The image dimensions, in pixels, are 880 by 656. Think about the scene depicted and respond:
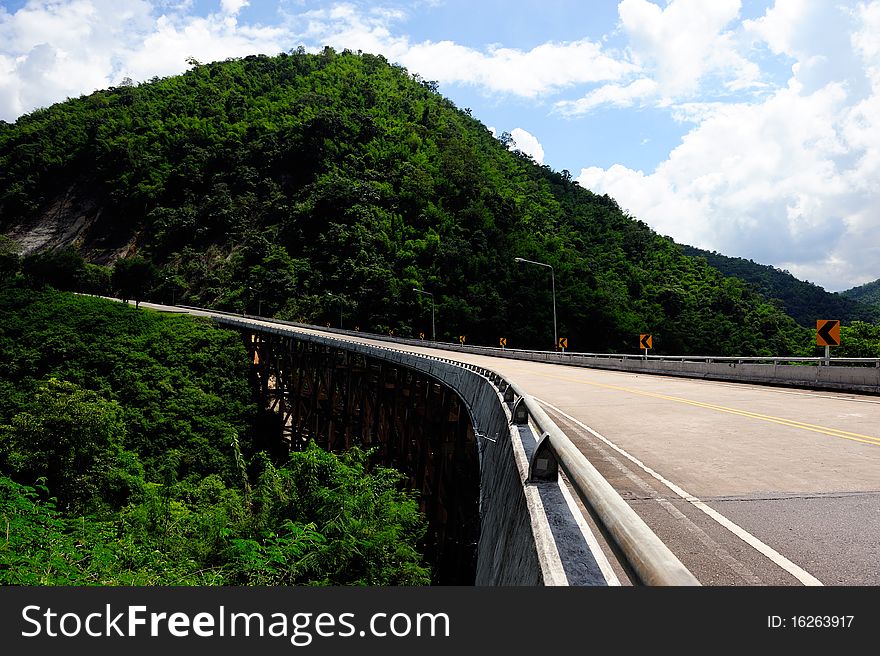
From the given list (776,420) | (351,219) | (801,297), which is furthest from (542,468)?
(801,297)

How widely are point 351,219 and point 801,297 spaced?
126m

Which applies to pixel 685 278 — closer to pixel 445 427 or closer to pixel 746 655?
pixel 445 427

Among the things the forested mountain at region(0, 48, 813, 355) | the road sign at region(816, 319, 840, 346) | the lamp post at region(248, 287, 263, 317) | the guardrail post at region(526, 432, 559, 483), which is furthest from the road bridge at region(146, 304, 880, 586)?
the lamp post at region(248, 287, 263, 317)

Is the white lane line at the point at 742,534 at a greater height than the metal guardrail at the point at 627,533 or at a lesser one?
lesser

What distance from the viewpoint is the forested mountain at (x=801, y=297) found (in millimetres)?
136000

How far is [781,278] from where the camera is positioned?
175m

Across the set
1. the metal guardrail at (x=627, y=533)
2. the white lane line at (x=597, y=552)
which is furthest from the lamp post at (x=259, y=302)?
the metal guardrail at (x=627, y=533)

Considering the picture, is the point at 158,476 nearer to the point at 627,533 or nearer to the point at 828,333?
the point at 828,333

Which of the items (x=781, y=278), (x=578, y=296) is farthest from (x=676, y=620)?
(x=781, y=278)

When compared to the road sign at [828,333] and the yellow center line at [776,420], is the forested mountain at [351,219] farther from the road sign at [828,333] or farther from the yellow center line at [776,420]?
the yellow center line at [776,420]

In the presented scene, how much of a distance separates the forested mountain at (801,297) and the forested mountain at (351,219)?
37.6 m

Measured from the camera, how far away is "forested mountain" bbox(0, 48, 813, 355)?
78.6m

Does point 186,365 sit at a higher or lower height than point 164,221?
lower

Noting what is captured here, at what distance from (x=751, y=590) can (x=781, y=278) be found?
660ft
